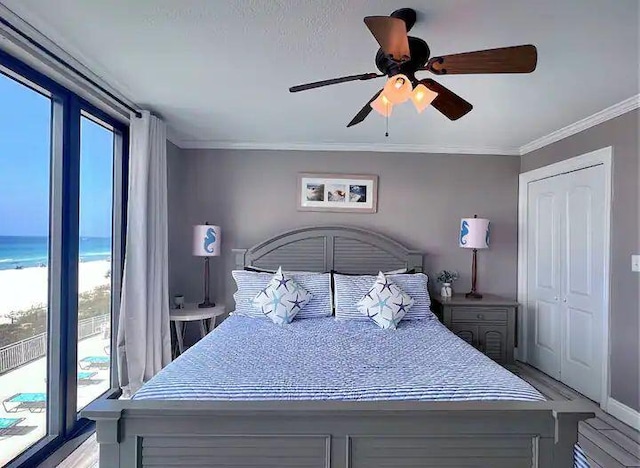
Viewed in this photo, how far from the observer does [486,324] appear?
147 inches

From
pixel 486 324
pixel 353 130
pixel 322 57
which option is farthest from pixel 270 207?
pixel 486 324

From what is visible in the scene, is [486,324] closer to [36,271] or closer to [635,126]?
[635,126]

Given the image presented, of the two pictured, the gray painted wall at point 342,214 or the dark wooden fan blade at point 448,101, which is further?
the gray painted wall at point 342,214

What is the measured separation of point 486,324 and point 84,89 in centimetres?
378

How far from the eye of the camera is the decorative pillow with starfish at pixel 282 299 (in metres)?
3.07

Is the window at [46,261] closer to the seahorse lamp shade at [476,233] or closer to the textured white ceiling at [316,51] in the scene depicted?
the textured white ceiling at [316,51]

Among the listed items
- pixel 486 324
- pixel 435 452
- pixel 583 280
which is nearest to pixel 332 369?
pixel 435 452

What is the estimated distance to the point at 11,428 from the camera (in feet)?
7.06

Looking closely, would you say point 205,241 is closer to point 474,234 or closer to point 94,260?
point 94,260

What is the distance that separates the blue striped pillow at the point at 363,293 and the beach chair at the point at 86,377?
191 cm

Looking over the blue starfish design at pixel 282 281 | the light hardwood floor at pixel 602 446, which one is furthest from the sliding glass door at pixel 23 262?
the blue starfish design at pixel 282 281

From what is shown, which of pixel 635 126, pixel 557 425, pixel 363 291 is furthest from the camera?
pixel 363 291

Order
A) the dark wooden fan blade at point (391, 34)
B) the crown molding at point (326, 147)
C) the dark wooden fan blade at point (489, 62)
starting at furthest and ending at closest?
the crown molding at point (326, 147) → the dark wooden fan blade at point (489, 62) → the dark wooden fan blade at point (391, 34)

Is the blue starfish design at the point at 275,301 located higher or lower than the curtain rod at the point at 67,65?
lower
